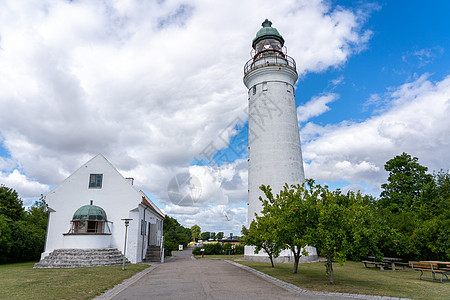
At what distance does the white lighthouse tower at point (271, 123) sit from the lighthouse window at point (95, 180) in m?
12.5

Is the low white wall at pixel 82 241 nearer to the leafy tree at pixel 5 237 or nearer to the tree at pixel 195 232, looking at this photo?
the leafy tree at pixel 5 237

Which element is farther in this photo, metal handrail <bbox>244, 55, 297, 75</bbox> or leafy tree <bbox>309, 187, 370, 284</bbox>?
metal handrail <bbox>244, 55, 297, 75</bbox>

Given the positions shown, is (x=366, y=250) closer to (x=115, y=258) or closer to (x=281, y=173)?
(x=281, y=173)

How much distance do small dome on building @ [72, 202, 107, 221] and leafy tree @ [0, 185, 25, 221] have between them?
11.3 metres

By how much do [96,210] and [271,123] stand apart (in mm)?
15912

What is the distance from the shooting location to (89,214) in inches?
811

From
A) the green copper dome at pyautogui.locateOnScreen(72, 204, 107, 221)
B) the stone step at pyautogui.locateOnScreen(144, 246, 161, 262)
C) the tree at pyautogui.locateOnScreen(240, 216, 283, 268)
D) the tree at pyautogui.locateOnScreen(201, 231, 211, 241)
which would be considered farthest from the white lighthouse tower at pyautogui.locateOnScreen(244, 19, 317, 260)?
the tree at pyautogui.locateOnScreen(201, 231, 211, 241)

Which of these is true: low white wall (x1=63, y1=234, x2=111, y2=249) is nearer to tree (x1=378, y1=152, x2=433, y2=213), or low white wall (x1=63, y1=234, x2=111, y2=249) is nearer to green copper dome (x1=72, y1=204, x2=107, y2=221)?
green copper dome (x1=72, y1=204, x2=107, y2=221)

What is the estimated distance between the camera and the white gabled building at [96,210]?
67.9ft

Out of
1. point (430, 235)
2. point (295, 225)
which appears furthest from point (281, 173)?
point (295, 225)

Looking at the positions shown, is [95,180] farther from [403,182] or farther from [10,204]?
[403,182]

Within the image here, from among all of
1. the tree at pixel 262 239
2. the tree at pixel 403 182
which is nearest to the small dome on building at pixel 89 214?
the tree at pixel 262 239

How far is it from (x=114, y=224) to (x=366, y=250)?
17.6m

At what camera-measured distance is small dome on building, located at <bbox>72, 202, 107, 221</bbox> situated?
20469 millimetres
